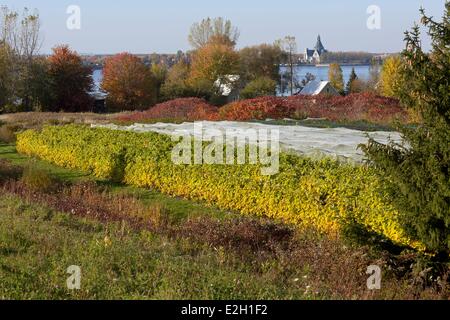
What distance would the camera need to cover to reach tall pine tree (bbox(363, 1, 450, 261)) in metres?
6.39

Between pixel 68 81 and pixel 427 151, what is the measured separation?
139ft

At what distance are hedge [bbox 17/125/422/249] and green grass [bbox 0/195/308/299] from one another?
6.66 feet

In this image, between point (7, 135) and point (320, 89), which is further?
point (320, 89)

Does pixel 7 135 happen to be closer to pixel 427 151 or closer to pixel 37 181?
pixel 37 181

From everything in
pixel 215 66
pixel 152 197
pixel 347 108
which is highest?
pixel 215 66

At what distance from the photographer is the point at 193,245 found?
7934 millimetres

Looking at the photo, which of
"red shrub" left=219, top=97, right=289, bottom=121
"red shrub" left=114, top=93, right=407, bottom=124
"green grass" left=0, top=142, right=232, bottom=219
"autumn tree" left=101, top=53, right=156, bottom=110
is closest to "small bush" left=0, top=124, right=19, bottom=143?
"red shrub" left=114, top=93, right=407, bottom=124

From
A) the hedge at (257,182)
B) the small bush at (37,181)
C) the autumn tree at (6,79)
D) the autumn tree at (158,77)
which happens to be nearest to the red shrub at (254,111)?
the hedge at (257,182)

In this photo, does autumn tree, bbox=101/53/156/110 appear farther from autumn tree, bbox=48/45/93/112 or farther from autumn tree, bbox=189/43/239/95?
autumn tree, bbox=189/43/239/95

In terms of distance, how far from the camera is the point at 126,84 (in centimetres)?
4712

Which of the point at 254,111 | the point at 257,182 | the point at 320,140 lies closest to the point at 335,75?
the point at 254,111

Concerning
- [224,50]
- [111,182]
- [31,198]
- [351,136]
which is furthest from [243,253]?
[224,50]
